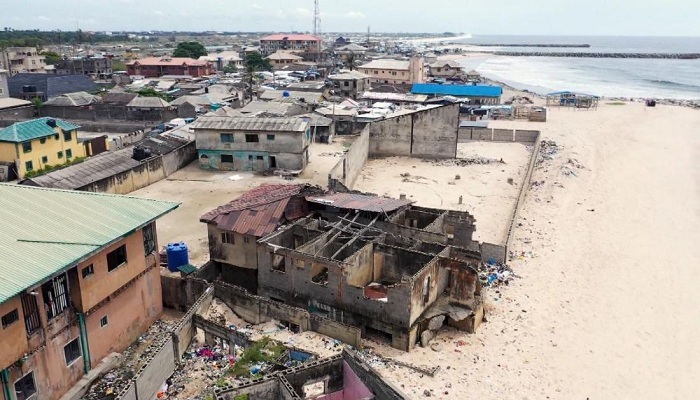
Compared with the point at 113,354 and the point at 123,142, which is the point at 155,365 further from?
the point at 123,142

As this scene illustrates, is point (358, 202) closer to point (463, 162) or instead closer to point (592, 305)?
point (592, 305)

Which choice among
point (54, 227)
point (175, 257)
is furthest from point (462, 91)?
point (54, 227)

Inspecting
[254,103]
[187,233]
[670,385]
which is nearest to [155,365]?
[187,233]

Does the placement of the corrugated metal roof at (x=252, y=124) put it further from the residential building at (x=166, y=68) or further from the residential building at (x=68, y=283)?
the residential building at (x=166, y=68)

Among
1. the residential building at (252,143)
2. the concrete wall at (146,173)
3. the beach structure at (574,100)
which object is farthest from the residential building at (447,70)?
the concrete wall at (146,173)

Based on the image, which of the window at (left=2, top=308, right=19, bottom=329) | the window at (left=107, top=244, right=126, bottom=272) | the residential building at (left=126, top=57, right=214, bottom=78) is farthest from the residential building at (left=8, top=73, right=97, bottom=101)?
the window at (left=2, top=308, right=19, bottom=329)
